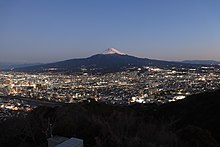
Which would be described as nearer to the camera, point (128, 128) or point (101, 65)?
point (128, 128)

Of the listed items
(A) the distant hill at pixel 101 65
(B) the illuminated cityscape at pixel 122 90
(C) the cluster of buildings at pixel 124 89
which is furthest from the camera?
(A) the distant hill at pixel 101 65

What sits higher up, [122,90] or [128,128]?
[128,128]

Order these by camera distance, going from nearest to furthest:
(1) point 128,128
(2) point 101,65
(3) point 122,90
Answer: (1) point 128,128 → (3) point 122,90 → (2) point 101,65

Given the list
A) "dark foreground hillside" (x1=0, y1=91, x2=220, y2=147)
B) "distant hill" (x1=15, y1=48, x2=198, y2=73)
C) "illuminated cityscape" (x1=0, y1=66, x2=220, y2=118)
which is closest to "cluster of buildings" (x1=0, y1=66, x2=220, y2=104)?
"illuminated cityscape" (x1=0, y1=66, x2=220, y2=118)

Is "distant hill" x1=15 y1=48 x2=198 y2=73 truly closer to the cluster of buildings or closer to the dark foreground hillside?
the cluster of buildings

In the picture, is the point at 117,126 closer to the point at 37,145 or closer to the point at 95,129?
the point at 95,129

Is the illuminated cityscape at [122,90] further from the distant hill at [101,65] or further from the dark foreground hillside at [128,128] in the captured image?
the distant hill at [101,65]

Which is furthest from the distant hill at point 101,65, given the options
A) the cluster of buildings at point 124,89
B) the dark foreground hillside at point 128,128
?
the dark foreground hillside at point 128,128

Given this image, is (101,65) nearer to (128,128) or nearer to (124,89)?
(124,89)

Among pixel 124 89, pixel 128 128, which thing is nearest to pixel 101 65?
pixel 124 89
